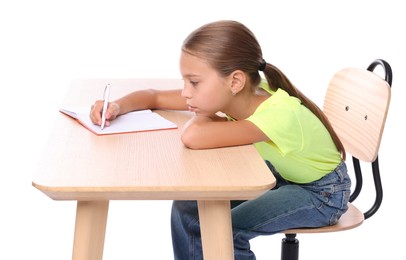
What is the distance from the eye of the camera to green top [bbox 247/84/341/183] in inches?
113

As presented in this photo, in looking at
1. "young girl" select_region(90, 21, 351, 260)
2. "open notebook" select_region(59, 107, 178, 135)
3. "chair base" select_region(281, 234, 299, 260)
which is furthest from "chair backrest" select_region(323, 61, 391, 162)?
"open notebook" select_region(59, 107, 178, 135)

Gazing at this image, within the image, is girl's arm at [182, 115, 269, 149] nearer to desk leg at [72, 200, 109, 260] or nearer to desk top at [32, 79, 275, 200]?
desk top at [32, 79, 275, 200]

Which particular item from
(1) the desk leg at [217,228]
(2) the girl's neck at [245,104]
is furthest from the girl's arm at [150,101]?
(1) the desk leg at [217,228]

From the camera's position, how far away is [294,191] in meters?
3.07

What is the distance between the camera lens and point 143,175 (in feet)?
8.30

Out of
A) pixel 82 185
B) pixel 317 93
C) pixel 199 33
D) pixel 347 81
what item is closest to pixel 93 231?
pixel 82 185

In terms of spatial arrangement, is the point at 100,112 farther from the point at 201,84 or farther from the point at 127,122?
the point at 201,84

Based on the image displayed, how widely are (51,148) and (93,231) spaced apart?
0.28 meters

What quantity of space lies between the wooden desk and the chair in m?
0.39

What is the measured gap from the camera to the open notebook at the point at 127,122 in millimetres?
2986

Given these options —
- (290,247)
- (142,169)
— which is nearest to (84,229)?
(142,169)

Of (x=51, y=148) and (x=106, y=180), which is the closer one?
(x=106, y=180)

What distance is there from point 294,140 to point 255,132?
0.53ft

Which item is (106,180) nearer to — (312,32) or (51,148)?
(51,148)
